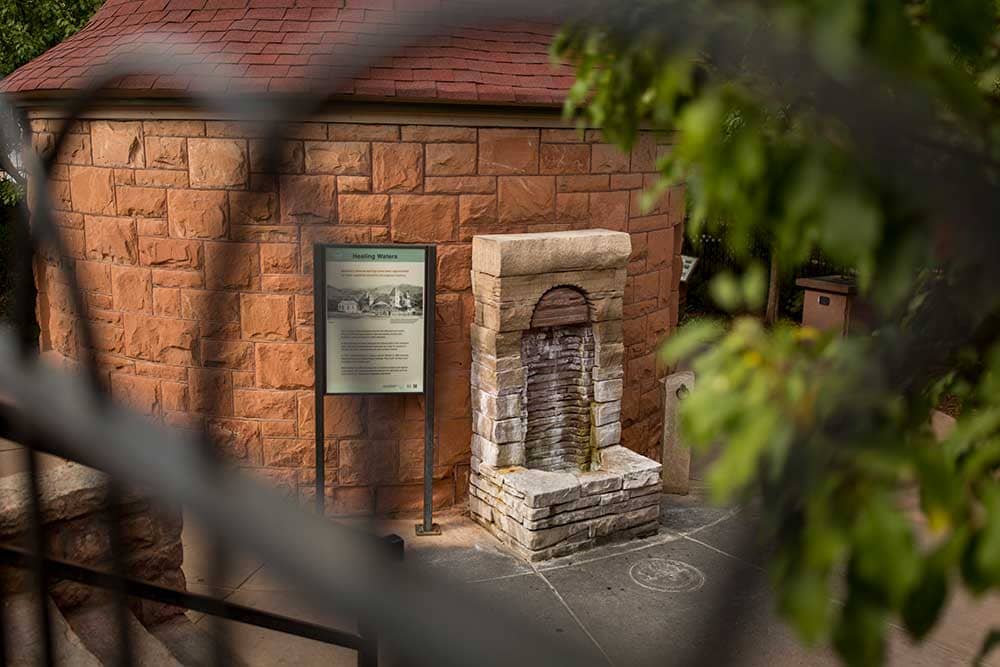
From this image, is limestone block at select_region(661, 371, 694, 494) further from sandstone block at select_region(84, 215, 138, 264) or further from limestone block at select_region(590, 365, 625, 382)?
sandstone block at select_region(84, 215, 138, 264)

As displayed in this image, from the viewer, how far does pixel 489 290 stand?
17.4 ft

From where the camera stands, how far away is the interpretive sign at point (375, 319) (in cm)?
517

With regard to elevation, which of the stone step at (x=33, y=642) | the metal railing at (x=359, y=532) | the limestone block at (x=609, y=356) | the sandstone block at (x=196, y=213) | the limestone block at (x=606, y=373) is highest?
the metal railing at (x=359, y=532)

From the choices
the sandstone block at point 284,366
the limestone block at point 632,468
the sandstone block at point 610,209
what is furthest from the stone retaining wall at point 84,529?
the sandstone block at point 610,209

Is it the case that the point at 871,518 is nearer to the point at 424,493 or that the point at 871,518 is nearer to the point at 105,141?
the point at 424,493

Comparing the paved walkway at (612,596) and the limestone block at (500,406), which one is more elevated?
the limestone block at (500,406)

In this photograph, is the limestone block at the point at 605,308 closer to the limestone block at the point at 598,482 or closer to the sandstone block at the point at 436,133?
the limestone block at the point at 598,482

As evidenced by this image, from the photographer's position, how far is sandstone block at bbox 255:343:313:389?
545 cm

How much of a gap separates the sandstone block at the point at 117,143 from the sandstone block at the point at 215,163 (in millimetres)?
384

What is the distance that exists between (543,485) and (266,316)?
1964 mm

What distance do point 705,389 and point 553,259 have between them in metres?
4.68

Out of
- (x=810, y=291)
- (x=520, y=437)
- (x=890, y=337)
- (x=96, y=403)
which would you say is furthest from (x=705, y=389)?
(x=810, y=291)

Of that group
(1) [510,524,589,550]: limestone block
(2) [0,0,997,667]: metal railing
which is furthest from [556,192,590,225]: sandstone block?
(2) [0,0,997,667]: metal railing

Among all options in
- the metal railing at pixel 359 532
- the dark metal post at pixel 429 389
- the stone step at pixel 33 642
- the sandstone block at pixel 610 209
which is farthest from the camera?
the sandstone block at pixel 610 209
